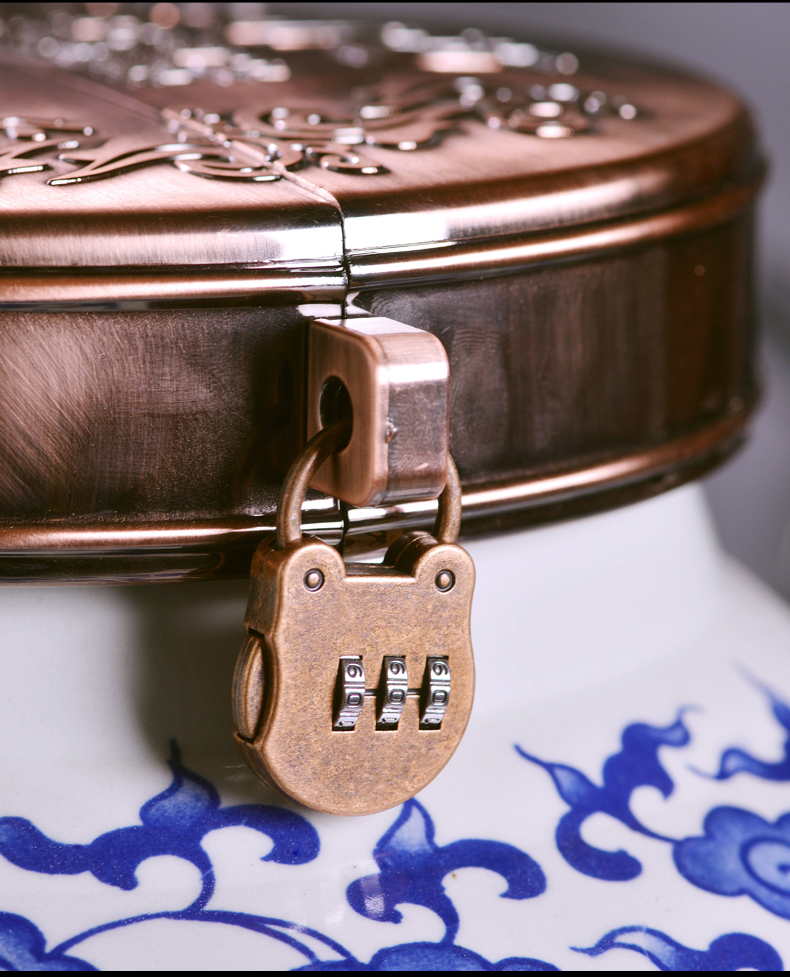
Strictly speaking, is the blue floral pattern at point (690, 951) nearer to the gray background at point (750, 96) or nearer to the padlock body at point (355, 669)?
the padlock body at point (355, 669)

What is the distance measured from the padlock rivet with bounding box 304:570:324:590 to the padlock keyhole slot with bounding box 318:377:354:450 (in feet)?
0.13

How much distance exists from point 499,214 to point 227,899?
8.4 inches

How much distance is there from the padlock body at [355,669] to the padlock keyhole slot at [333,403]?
4cm

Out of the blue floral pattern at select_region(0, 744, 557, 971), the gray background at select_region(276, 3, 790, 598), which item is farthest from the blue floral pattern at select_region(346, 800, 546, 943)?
the gray background at select_region(276, 3, 790, 598)

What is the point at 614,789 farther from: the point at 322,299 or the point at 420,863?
the point at 322,299

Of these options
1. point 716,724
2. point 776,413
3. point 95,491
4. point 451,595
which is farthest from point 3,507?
point 776,413

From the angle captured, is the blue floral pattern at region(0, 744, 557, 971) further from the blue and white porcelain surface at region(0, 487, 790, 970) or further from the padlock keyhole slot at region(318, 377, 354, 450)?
the padlock keyhole slot at region(318, 377, 354, 450)

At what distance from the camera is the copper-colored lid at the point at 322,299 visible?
0.97ft

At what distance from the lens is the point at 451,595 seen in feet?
1.02

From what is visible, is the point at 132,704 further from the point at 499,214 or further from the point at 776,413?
the point at 776,413

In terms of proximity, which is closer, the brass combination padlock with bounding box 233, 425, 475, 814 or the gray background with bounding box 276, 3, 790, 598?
the brass combination padlock with bounding box 233, 425, 475, 814

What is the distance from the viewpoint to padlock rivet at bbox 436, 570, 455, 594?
1.01ft

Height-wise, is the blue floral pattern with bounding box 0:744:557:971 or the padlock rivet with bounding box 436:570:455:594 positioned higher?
the padlock rivet with bounding box 436:570:455:594

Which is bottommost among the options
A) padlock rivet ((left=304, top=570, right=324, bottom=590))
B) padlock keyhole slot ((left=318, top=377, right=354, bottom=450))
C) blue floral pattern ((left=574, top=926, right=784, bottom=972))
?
blue floral pattern ((left=574, top=926, right=784, bottom=972))
